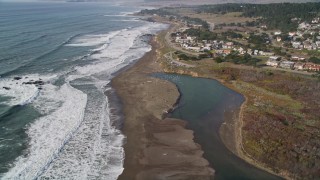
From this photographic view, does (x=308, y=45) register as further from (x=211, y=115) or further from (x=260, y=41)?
(x=211, y=115)

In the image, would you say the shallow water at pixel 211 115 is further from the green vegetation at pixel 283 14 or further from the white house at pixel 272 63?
the green vegetation at pixel 283 14

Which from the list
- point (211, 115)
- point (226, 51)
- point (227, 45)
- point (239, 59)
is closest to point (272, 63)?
point (239, 59)

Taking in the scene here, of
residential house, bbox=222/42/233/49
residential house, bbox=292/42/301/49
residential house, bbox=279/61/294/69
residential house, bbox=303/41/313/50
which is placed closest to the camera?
residential house, bbox=279/61/294/69

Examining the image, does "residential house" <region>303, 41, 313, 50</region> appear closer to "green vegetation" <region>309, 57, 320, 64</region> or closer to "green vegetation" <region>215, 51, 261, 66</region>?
"green vegetation" <region>309, 57, 320, 64</region>

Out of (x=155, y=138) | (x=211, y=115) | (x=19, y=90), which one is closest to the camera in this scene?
(x=155, y=138)

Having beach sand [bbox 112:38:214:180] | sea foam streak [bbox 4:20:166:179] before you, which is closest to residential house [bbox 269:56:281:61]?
beach sand [bbox 112:38:214:180]

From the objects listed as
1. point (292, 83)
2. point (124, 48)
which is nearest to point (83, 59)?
point (124, 48)
